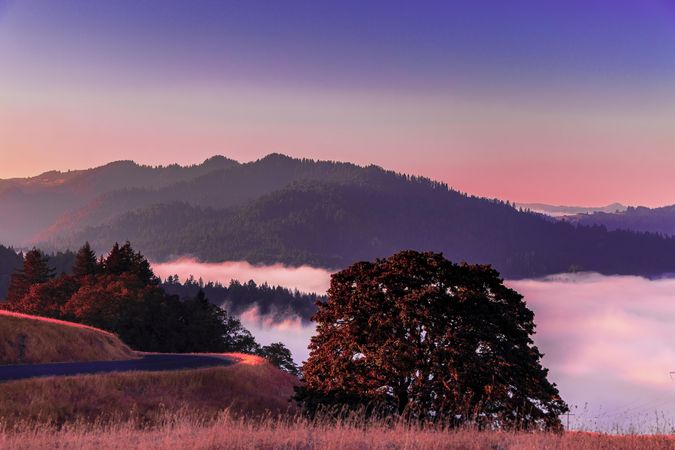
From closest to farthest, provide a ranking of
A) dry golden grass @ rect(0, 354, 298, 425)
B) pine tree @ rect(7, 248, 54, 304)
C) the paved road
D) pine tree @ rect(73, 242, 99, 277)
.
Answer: dry golden grass @ rect(0, 354, 298, 425)
the paved road
pine tree @ rect(73, 242, 99, 277)
pine tree @ rect(7, 248, 54, 304)

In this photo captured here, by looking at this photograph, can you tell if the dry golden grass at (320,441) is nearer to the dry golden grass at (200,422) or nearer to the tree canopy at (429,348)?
the dry golden grass at (200,422)

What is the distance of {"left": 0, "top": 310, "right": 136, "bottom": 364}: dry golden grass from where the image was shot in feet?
145

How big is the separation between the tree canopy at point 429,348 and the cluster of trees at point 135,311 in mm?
53299

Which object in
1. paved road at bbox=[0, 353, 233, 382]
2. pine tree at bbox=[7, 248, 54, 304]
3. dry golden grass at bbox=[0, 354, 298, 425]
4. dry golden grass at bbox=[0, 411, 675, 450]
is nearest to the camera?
dry golden grass at bbox=[0, 411, 675, 450]

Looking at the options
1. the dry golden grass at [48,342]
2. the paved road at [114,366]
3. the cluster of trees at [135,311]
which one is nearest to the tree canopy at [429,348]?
the paved road at [114,366]

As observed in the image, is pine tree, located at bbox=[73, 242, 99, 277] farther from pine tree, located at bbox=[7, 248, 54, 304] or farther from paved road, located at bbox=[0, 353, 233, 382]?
paved road, located at bbox=[0, 353, 233, 382]

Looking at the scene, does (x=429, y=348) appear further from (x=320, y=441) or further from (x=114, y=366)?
(x=114, y=366)

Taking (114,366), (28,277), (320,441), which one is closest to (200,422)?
(320,441)

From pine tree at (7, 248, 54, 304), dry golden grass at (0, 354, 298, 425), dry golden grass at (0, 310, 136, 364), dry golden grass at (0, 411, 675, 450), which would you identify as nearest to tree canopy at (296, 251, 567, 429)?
dry golden grass at (0, 354, 298, 425)

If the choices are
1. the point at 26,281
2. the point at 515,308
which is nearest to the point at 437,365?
the point at 515,308

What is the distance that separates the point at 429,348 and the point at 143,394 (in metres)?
16.7

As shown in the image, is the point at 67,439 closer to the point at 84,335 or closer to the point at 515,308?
the point at 515,308

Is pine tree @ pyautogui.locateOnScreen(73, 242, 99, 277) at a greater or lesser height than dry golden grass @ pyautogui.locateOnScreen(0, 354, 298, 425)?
greater

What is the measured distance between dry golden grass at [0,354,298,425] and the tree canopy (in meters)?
6.73
